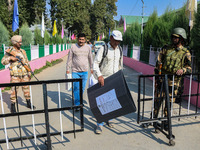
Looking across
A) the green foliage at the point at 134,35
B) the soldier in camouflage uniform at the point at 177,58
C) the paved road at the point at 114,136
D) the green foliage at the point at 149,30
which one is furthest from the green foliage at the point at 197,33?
the green foliage at the point at 134,35

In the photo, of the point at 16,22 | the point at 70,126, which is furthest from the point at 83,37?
the point at 16,22

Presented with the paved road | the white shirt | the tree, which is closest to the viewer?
the paved road

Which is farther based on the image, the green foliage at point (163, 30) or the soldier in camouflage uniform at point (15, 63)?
the green foliage at point (163, 30)

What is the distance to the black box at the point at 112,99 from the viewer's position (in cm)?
267

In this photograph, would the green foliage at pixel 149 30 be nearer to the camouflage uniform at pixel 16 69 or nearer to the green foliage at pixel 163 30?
the green foliage at pixel 163 30

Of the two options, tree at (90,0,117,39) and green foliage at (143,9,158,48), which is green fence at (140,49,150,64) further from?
tree at (90,0,117,39)

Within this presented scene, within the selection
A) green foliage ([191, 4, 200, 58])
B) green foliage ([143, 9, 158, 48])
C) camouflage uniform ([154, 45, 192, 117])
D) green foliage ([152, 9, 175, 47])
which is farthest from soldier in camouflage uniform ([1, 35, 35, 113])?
green foliage ([143, 9, 158, 48])

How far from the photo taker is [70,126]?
12.3 feet

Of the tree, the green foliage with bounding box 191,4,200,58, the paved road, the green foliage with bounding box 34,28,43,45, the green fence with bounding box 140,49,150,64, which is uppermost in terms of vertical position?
the tree

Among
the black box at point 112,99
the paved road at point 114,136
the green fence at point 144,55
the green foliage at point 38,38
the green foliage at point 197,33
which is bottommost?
the paved road at point 114,136

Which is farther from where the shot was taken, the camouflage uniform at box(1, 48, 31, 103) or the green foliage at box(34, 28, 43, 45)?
the green foliage at box(34, 28, 43, 45)

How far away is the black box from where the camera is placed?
2.67 metres

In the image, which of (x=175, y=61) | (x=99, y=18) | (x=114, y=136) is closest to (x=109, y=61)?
(x=175, y=61)

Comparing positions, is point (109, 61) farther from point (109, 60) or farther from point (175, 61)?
point (175, 61)
